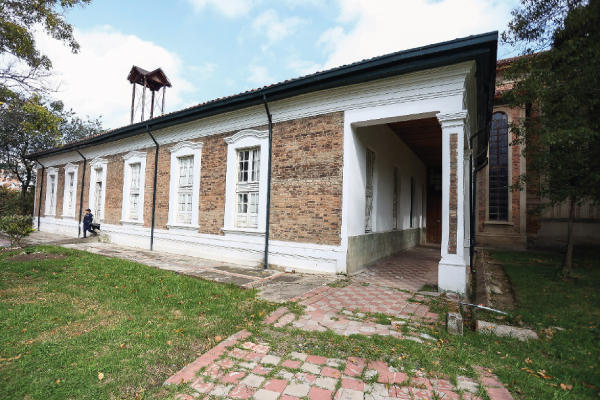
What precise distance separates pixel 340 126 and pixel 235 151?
3348 millimetres

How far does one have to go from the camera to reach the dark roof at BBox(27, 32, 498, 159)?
538 centimetres

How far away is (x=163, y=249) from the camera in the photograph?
416 inches

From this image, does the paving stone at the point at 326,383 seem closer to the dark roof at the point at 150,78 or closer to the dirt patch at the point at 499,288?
the dirt patch at the point at 499,288

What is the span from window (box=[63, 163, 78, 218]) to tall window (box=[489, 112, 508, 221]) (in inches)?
793

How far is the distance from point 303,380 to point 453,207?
4.33 meters

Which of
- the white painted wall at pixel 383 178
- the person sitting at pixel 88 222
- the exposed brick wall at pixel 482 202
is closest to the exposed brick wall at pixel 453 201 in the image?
the white painted wall at pixel 383 178

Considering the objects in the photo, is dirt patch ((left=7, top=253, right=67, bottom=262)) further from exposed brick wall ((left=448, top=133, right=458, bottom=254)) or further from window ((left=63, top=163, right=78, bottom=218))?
exposed brick wall ((left=448, top=133, right=458, bottom=254))

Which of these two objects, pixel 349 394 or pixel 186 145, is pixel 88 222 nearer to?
pixel 186 145

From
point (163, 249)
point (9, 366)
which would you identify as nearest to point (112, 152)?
point (163, 249)

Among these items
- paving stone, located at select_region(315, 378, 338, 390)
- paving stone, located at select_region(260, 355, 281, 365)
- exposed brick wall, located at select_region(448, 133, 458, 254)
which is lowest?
paving stone, located at select_region(260, 355, 281, 365)

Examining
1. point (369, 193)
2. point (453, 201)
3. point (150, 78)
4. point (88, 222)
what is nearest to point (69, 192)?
point (88, 222)

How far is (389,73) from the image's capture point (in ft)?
20.2

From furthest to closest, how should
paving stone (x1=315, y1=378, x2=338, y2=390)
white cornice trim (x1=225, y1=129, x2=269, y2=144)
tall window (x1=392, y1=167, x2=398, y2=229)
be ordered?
tall window (x1=392, y1=167, x2=398, y2=229)
white cornice trim (x1=225, y1=129, x2=269, y2=144)
paving stone (x1=315, y1=378, x2=338, y2=390)

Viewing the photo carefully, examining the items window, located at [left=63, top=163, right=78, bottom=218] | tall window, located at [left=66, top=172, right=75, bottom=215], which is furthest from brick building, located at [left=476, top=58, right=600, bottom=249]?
tall window, located at [left=66, top=172, right=75, bottom=215]
